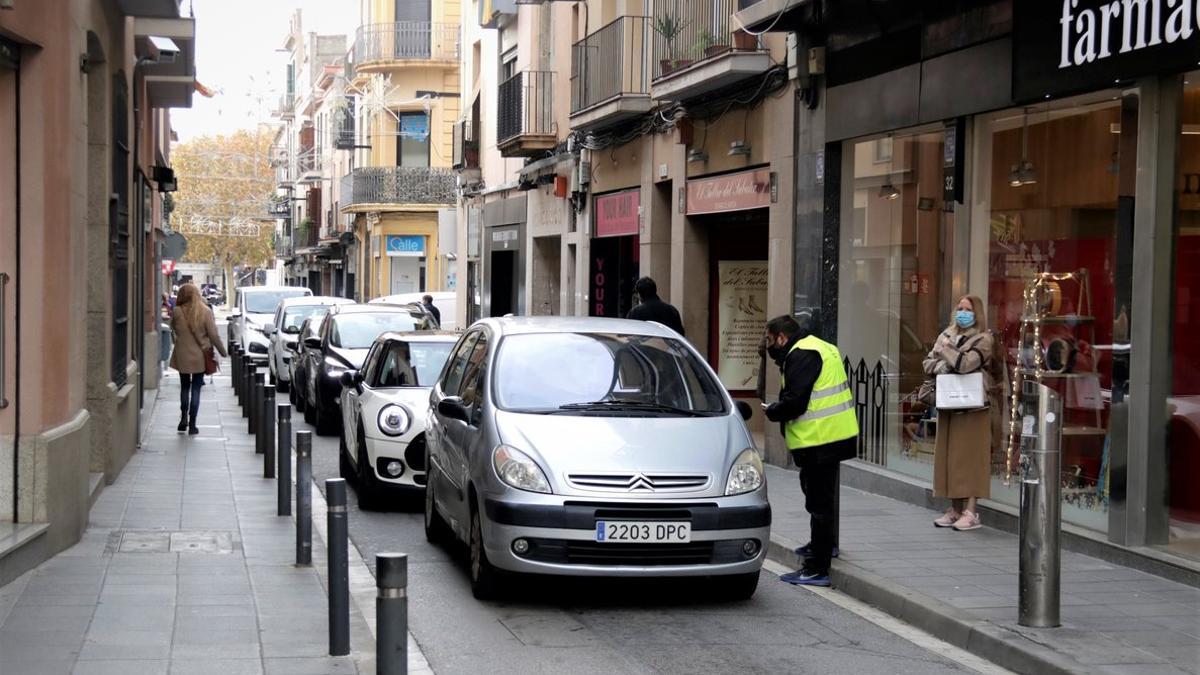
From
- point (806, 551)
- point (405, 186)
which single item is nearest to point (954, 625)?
point (806, 551)

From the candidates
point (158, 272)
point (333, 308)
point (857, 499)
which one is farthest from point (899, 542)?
point (158, 272)

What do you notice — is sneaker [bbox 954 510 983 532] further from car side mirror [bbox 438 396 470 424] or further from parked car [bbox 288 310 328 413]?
parked car [bbox 288 310 328 413]

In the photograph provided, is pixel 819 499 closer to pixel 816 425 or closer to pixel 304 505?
pixel 816 425

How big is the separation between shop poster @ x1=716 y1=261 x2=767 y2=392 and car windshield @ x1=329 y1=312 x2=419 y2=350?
164 inches

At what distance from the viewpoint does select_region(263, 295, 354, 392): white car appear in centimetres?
2600

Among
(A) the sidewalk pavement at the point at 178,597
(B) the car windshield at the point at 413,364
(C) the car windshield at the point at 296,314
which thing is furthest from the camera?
(C) the car windshield at the point at 296,314

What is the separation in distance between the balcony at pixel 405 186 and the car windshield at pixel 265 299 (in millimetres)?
13945

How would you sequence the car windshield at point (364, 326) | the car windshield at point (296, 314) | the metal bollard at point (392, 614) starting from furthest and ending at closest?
1. the car windshield at point (296, 314)
2. the car windshield at point (364, 326)
3. the metal bollard at point (392, 614)

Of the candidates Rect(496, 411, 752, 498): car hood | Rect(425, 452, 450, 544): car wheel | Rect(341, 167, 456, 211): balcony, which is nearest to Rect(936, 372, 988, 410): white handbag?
Rect(496, 411, 752, 498): car hood

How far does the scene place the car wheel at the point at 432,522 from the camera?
413 inches

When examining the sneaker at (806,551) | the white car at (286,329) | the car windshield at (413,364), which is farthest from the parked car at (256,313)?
the sneaker at (806,551)

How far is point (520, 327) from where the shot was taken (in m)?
9.81

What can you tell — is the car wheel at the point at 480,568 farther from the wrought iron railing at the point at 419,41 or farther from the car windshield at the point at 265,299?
the wrought iron railing at the point at 419,41

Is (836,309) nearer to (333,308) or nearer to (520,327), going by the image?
(520,327)
